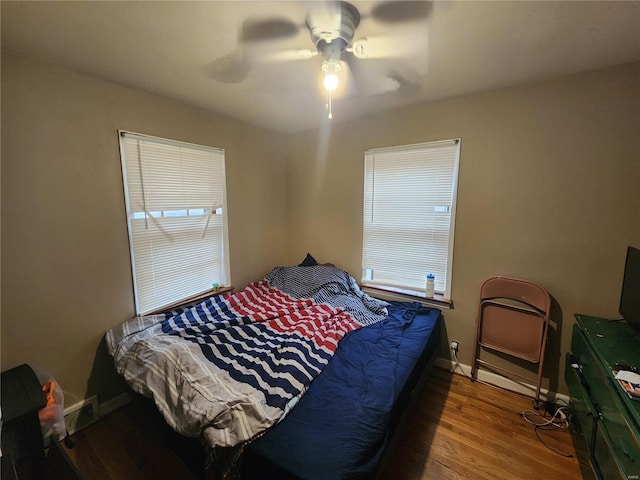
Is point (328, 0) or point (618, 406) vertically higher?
point (328, 0)

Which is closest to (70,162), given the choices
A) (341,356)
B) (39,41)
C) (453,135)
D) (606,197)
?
(39,41)

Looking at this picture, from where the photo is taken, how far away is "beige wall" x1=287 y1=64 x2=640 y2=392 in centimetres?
170

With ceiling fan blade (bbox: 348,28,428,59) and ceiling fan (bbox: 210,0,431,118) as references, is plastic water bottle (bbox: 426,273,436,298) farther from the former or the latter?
ceiling fan blade (bbox: 348,28,428,59)

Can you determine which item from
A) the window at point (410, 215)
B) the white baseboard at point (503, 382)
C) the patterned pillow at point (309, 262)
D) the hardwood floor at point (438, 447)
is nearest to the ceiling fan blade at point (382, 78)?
the window at point (410, 215)

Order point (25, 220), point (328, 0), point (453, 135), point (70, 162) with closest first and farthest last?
1. point (328, 0)
2. point (25, 220)
3. point (70, 162)
4. point (453, 135)

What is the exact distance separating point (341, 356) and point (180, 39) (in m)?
2.06

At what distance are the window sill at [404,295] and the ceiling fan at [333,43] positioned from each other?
1808 millimetres

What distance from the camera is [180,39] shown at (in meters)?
1.38

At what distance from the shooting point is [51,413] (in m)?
1.46

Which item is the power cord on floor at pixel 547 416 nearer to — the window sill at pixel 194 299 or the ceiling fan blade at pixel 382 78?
the ceiling fan blade at pixel 382 78

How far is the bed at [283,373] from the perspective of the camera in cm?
112

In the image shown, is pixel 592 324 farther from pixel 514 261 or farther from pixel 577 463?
pixel 577 463

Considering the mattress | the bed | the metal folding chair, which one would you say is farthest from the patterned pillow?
the metal folding chair

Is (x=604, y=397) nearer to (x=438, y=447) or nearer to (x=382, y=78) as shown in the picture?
(x=438, y=447)
